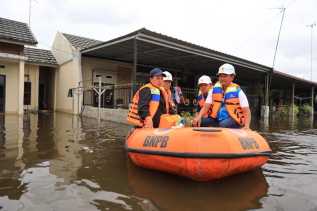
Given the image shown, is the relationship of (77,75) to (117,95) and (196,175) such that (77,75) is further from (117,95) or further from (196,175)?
(196,175)

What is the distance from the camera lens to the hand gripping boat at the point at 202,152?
3502mm

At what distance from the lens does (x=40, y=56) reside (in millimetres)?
18500

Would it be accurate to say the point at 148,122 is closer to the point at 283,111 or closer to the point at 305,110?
the point at 283,111

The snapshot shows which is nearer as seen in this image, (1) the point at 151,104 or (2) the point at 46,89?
(1) the point at 151,104

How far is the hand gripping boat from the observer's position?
3.50 m

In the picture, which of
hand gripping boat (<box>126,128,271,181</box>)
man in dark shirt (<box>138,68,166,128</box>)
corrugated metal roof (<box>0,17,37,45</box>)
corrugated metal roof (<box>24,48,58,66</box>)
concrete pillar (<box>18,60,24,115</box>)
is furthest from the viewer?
corrugated metal roof (<box>24,48,58,66</box>)

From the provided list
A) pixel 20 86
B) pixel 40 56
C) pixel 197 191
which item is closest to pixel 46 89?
pixel 40 56

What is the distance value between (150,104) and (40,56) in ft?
50.9

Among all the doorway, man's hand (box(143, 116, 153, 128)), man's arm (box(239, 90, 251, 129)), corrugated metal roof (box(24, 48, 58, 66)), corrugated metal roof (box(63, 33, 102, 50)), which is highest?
corrugated metal roof (box(63, 33, 102, 50))

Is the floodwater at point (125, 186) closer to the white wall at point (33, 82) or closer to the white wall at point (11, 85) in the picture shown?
the white wall at point (11, 85)

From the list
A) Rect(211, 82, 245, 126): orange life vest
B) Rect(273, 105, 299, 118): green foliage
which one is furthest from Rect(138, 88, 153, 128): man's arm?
Rect(273, 105, 299, 118): green foliage

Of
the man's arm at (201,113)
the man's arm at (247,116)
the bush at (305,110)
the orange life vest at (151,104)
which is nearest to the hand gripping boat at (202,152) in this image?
the man's arm at (247,116)

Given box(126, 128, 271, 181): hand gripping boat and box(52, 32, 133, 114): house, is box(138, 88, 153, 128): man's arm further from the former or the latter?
box(52, 32, 133, 114): house

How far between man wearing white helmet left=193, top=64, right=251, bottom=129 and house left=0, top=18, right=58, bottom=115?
38.1 feet
